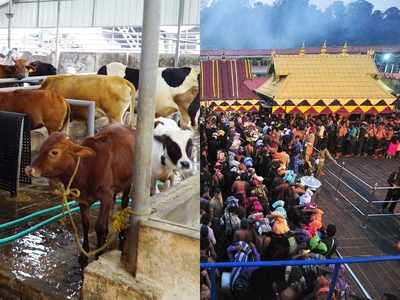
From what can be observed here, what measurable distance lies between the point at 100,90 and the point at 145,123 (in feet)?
3.50

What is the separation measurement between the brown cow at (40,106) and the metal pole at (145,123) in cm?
85

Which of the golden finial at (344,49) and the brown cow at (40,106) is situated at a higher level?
the golden finial at (344,49)

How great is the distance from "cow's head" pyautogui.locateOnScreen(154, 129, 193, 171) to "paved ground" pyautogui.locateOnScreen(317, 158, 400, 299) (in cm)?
56

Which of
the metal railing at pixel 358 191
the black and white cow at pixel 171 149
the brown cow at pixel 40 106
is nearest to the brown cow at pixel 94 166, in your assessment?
the black and white cow at pixel 171 149

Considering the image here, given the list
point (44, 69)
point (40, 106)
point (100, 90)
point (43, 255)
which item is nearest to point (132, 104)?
point (100, 90)

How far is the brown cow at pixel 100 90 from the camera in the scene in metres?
2.08

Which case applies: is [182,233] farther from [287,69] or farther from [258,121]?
[287,69]

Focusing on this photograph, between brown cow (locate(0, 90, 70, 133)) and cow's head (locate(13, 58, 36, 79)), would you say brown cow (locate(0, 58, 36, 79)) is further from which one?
brown cow (locate(0, 90, 70, 133))

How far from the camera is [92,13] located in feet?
7.22

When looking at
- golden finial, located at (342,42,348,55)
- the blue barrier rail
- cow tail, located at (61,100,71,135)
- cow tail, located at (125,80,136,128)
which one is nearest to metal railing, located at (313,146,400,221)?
the blue barrier rail

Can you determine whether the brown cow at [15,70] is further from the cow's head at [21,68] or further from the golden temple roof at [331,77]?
the golden temple roof at [331,77]

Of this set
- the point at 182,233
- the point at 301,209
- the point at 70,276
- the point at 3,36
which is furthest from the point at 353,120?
the point at 3,36

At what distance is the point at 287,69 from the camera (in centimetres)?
105

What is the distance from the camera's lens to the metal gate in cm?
193
